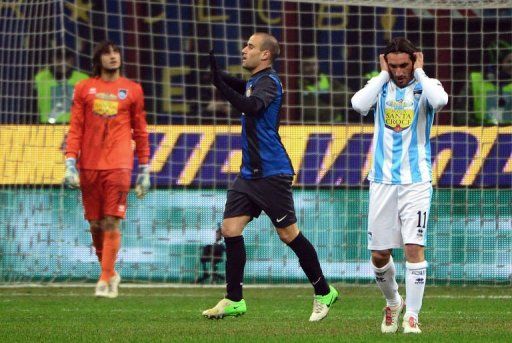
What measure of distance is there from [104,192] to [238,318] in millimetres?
2636

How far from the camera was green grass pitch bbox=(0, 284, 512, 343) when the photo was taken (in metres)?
8.20

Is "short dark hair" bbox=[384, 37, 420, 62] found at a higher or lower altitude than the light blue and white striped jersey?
higher

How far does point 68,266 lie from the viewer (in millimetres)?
15250

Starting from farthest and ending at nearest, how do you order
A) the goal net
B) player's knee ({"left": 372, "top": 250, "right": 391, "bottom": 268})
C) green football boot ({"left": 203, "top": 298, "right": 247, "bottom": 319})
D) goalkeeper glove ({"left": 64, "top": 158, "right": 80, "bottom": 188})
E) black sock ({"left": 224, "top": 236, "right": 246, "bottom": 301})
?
the goal net < goalkeeper glove ({"left": 64, "top": 158, "right": 80, "bottom": 188}) < black sock ({"left": 224, "top": 236, "right": 246, "bottom": 301}) < green football boot ({"left": 203, "top": 298, "right": 247, "bottom": 319}) < player's knee ({"left": 372, "top": 250, "right": 391, "bottom": 268})

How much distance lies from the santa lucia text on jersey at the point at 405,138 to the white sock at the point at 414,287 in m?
0.52

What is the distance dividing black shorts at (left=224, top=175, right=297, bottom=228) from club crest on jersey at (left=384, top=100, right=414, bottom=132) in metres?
1.36

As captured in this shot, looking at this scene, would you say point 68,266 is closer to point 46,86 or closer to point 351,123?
point 46,86

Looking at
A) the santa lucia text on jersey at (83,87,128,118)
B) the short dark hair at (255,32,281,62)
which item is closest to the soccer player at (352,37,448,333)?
the short dark hair at (255,32,281,62)

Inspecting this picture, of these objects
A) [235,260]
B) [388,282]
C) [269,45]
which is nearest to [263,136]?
[269,45]

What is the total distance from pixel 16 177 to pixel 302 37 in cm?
359

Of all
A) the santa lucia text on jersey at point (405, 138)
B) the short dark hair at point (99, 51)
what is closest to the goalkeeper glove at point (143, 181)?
the short dark hair at point (99, 51)

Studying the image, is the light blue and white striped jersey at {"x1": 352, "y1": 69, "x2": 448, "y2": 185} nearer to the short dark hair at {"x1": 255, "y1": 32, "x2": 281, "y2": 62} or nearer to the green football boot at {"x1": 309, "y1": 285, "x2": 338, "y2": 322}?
the short dark hair at {"x1": 255, "y1": 32, "x2": 281, "y2": 62}

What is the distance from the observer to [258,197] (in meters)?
9.71

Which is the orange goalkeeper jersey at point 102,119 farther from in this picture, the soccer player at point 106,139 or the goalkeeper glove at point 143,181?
the goalkeeper glove at point 143,181
